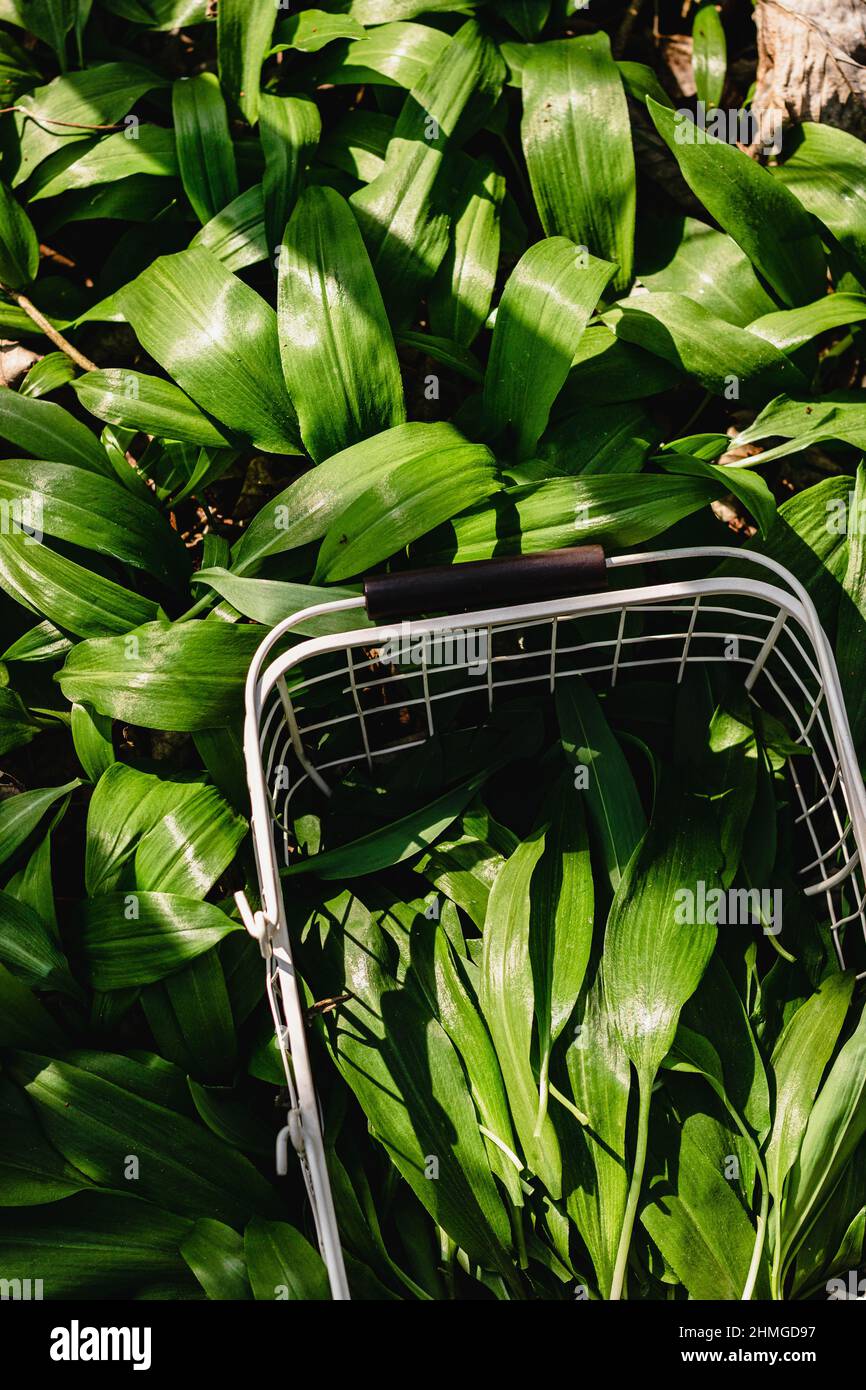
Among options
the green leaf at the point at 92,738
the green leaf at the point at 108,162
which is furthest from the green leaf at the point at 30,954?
the green leaf at the point at 108,162

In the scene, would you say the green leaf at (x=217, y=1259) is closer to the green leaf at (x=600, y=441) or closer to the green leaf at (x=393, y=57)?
the green leaf at (x=600, y=441)

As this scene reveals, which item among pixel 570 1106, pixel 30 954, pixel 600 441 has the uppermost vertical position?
pixel 600 441

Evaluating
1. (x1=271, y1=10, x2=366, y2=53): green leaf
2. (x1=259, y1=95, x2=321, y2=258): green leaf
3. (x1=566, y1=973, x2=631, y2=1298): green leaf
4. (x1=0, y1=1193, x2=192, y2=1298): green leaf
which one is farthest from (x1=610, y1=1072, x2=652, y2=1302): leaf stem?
(x1=271, y1=10, x2=366, y2=53): green leaf

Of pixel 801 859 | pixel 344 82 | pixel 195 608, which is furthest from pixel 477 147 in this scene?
pixel 801 859

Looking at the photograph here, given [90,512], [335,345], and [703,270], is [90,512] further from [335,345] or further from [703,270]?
[703,270]

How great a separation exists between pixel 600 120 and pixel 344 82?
12.8 inches

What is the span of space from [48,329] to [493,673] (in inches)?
27.3

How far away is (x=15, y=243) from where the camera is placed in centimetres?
132

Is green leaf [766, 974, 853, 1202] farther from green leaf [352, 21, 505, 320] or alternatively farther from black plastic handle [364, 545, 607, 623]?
green leaf [352, 21, 505, 320]

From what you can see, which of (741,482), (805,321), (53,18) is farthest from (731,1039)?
(53,18)

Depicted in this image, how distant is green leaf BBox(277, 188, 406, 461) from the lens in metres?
1.15

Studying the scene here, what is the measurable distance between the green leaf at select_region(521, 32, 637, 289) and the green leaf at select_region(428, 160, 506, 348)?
0.23 feet

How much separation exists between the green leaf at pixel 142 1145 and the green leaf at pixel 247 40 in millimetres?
1115

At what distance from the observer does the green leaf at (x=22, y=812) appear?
1.13 m
